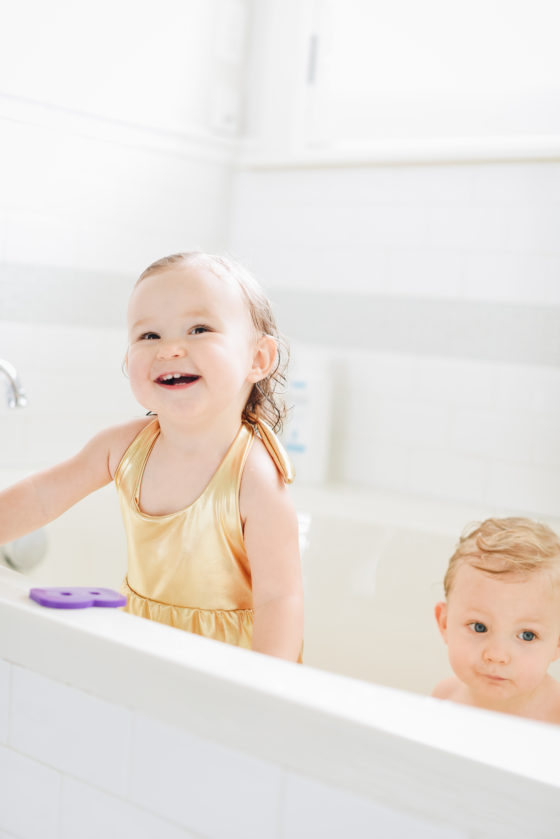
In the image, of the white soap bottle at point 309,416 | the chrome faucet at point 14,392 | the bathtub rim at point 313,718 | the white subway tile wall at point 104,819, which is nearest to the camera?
the bathtub rim at point 313,718

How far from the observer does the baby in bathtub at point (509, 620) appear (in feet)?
4.06

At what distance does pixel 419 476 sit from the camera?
7.17ft

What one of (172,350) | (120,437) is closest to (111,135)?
(120,437)

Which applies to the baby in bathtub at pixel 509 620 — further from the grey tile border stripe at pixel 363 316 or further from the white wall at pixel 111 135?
the white wall at pixel 111 135

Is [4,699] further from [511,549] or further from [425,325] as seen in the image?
[425,325]

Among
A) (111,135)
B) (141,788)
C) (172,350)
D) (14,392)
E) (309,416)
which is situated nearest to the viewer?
(141,788)

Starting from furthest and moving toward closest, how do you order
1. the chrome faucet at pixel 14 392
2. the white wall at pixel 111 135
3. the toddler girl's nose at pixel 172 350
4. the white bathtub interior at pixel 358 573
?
the white wall at pixel 111 135, the white bathtub interior at pixel 358 573, the chrome faucet at pixel 14 392, the toddler girl's nose at pixel 172 350

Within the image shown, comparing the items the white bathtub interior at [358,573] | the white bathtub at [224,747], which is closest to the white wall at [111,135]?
the white bathtub interior at [358,573]

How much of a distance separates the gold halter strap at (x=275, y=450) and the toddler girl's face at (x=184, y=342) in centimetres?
10

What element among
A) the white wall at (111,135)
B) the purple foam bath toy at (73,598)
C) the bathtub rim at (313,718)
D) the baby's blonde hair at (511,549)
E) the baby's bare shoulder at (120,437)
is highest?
the white wall at (111,135)

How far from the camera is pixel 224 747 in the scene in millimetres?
814

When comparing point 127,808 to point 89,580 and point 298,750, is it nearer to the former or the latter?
point 298,750

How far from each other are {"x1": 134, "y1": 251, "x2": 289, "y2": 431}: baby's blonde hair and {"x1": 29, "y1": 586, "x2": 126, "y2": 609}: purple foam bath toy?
0.37 metres

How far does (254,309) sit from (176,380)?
0.47 feet
